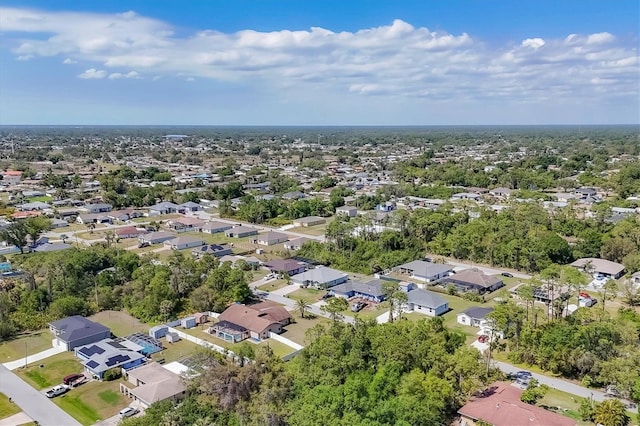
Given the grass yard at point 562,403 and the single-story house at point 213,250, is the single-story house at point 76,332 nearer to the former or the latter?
the single-story house at point 213,250

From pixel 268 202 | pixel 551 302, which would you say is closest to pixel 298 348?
pixel 551 302

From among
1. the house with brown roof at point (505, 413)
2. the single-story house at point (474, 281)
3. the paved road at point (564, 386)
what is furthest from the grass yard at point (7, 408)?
the single-story house at point (474, 281)

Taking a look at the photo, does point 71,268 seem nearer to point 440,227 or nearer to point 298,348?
point 298,348

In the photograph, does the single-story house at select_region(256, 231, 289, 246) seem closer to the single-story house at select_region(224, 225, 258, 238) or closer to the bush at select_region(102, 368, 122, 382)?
the single-story house at select_region(224, 225, 258, 238)

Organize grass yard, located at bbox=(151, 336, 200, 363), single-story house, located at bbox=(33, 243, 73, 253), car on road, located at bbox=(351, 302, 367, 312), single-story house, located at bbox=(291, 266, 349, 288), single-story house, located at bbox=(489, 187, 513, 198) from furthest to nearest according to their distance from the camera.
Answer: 1. single-story house, located at bbox=(489, 187, 513, 198)
2. single-story house, located at bbox=(33, 243, 73, 253)
3. single-story house, located at bbox=(291, 266, 349, 288)
4. car on road, located at bbox=(351, 302, 367, 312)
5. grass yard, located at bbox=(151, 336, 200, 363)

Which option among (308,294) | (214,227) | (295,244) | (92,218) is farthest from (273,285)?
(92,218)

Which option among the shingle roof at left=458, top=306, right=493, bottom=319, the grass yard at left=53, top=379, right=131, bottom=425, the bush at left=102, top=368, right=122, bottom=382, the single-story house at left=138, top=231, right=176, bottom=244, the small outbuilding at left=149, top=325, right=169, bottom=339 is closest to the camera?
the grass yard at left=53, top=379, right=131, bottom=425

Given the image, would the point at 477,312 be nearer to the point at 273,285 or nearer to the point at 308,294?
the point at 308,294

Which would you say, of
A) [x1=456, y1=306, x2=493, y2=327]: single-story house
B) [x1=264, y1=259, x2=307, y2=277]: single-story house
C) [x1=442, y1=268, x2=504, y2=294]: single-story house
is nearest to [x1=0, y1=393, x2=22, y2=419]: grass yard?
[x1=264, y1=259, x2=307, y2=277]: single-story house
